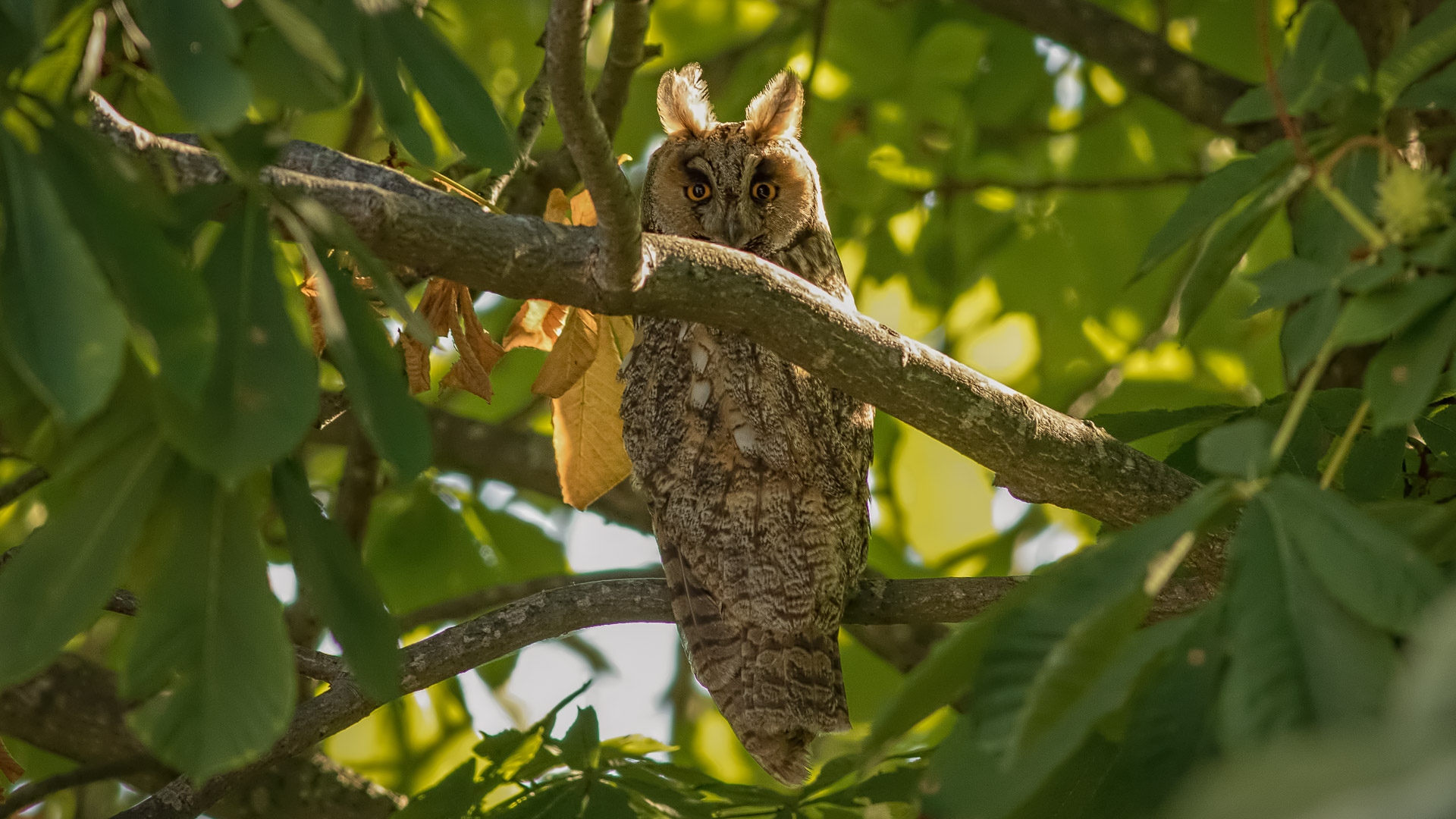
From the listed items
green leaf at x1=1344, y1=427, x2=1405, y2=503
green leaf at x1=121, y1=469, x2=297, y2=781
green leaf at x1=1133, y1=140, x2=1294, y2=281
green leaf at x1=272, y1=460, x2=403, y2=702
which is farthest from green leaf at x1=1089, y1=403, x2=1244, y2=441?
green leaf at x1=121, y1=469, x2=297, y2=781

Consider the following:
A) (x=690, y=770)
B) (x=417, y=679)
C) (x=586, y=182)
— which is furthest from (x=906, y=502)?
(x=586, y=182)

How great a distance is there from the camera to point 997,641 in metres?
0.81

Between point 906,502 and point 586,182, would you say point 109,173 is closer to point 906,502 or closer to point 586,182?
point 586,182

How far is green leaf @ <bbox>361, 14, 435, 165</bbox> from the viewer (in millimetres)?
1150

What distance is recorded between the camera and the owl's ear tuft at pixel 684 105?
2988 mm

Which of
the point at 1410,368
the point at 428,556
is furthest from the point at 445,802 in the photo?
the point at 1410,368

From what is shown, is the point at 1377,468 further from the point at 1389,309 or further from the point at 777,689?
the point at 777,689

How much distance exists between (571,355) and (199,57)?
114 cm

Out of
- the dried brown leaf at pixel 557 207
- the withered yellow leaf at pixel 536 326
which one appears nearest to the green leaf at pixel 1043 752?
the withered yellow leaf at pixel 536 326

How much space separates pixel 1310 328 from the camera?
0.98m

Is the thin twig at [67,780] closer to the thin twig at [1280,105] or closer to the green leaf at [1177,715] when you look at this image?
the green leaf at [1177,715]

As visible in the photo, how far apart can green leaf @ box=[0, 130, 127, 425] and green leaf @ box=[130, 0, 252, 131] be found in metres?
0.12

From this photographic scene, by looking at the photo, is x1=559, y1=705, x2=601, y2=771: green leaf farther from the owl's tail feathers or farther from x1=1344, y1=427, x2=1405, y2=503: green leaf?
x1=1344, y1=427, x2=1405, y2=503: green leaf

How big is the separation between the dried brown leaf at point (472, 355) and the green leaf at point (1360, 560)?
1.34 metres
